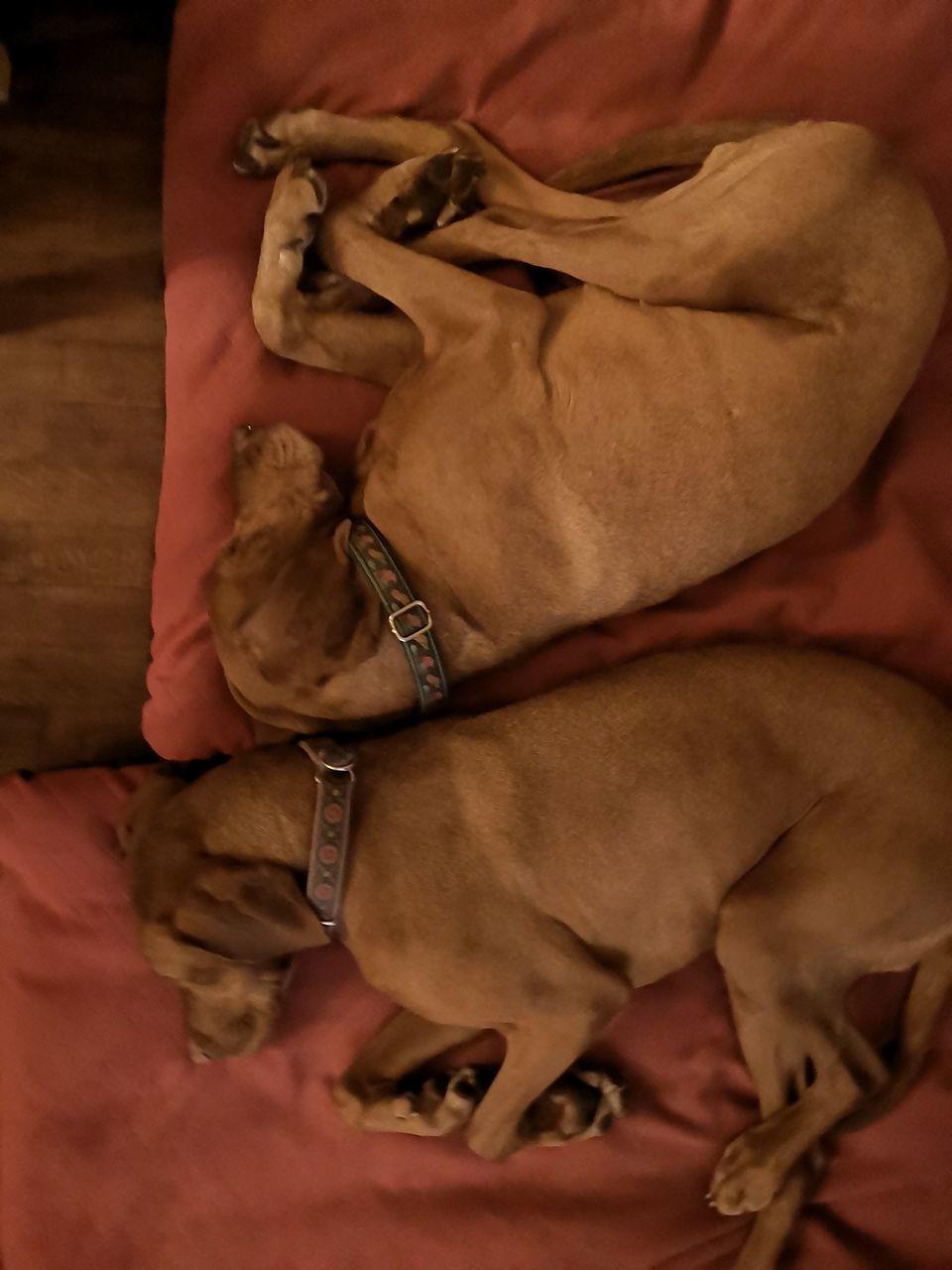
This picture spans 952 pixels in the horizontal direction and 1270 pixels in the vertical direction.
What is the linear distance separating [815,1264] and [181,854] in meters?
1.85

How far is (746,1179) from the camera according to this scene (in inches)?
100.0

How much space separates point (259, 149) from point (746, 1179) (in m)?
2.74

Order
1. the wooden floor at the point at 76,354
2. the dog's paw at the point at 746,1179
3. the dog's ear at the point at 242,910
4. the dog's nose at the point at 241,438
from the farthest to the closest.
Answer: the wooden floor at the point at 76,354, the dog's paw at the point at 746,1179, the dog's nose at the point at 241,438, the dog's ear at the point at 242,910

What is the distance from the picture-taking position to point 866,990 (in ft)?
8.85

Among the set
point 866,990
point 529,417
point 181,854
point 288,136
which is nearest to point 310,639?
point 181,854

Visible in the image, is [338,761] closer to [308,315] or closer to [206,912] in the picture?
[206,912]

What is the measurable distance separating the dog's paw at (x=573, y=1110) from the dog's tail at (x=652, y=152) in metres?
2.20

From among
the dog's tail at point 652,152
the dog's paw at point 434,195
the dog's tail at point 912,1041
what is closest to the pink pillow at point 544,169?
the dog's tail at point 652,152

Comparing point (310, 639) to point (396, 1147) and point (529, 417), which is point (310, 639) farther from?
point (396, 1147)

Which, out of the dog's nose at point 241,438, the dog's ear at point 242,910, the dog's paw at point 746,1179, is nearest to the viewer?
the dog's ear at point 242,910

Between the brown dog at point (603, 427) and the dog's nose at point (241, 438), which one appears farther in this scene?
the dog's nose at point (241, 438)

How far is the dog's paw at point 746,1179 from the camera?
253cm

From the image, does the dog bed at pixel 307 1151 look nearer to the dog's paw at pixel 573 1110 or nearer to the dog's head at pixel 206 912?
the dog's paw at pixel 573 1110

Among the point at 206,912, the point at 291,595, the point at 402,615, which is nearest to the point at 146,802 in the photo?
the point at 206,912
